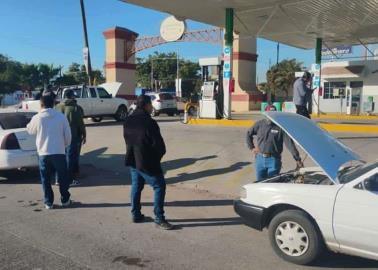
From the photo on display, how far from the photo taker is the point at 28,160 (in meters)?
9.66

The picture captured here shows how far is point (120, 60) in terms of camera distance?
34.0 m

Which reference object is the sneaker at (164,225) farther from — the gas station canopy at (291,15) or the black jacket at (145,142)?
the gas station canopy at (291,15)

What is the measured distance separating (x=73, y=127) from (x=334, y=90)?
2725cm

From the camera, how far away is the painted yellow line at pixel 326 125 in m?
15.5

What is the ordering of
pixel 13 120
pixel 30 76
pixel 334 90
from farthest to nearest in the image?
1. pixel 30 76
2. pixel 334 90
3. pixel 13 120

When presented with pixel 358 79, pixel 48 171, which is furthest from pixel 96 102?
pixel 358 79

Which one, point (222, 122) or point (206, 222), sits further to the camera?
point (222, 122)

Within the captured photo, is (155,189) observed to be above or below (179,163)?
above

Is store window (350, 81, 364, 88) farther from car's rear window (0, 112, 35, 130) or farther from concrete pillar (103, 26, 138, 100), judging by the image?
car's rear window (0, 112, 35, 130)

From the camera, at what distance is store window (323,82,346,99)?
3331 cm

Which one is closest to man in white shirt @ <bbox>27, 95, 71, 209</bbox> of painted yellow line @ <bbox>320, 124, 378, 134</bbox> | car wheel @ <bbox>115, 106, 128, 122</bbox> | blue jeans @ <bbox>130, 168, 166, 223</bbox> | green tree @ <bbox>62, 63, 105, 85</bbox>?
blue jeans @ <bbox>130, 168, 166, 223</bbox>

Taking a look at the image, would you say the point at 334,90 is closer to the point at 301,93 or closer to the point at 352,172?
the point at 301,93

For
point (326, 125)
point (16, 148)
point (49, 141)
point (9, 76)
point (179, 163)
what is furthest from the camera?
point (9, 76)

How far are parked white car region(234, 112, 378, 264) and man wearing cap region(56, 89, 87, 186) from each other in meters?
4.83
